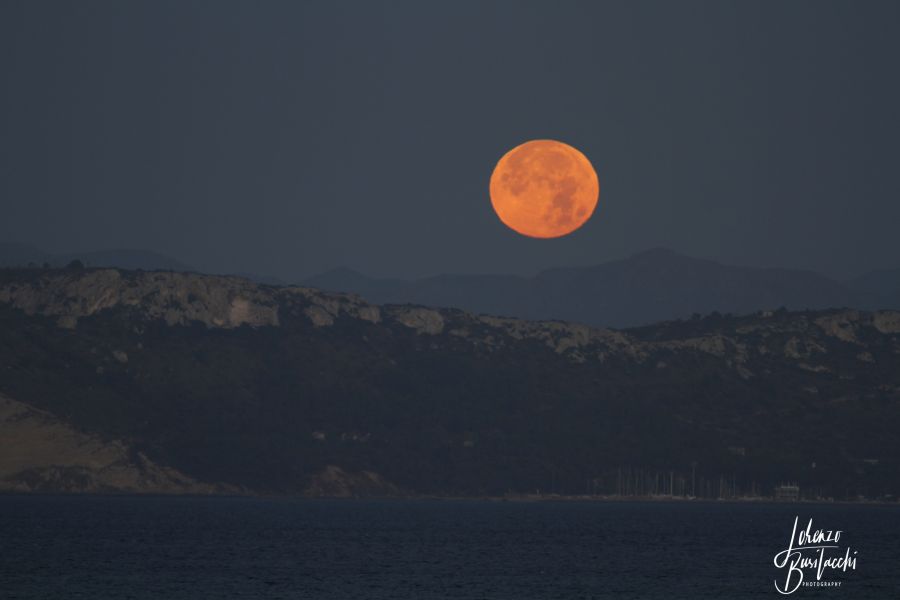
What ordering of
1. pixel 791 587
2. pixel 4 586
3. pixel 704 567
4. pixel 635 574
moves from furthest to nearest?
pixel 704 567, pixel 635 574, pixel 791 587, pixel 4 586

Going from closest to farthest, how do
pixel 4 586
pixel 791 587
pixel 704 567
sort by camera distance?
pixel 4 586, pixel 791 587, pixel 704 567

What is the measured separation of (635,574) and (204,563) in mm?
54446

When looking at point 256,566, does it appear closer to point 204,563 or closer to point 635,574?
point 204,563

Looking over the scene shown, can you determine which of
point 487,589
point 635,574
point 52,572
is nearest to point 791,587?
point 635,574

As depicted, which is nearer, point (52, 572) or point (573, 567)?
point (52, 572)

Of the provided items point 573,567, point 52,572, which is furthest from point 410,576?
point 52,572

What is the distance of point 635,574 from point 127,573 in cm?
6113

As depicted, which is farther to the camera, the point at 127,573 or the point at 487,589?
the point at 127,573

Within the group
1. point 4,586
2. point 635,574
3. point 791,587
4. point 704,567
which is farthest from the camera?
point 704,567

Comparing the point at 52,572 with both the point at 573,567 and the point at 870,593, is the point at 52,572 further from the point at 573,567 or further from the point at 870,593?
the point at 870,593

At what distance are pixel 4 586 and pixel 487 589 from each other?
50516 mm

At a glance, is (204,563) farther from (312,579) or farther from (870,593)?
(870,593)

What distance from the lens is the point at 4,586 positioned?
516 feet

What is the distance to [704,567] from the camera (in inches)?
7825
